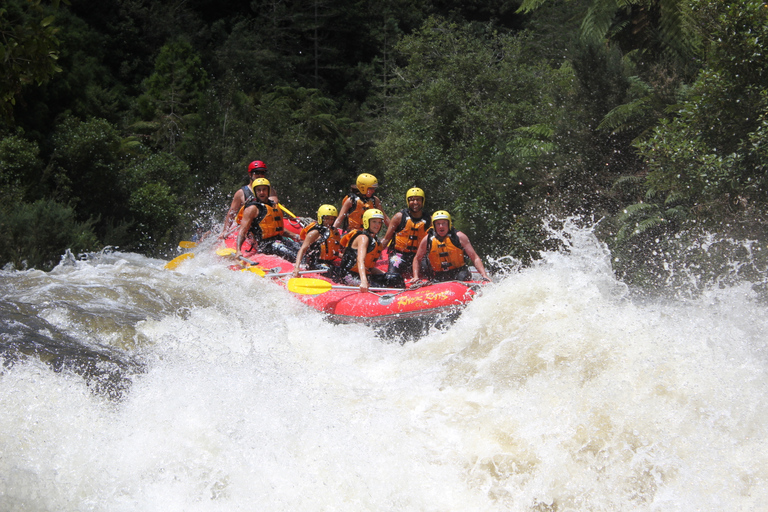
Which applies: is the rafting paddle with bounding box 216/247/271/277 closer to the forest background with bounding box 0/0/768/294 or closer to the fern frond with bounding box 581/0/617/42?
the forest background with bounding box 0/0/768/294

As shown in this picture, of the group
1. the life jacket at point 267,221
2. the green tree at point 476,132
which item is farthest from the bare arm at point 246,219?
the green tree at point 476,132

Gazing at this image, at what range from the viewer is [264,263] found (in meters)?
8.56

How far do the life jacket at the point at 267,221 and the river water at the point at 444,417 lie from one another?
377 centimetres

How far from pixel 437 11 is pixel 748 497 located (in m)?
27.7

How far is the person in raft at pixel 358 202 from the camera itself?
8.90 m

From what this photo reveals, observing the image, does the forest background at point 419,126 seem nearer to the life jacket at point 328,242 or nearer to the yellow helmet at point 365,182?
the yellow helmet at point 365,182

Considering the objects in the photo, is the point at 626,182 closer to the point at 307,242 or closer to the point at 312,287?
the point at 307,242

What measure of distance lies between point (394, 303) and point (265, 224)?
3.39 m

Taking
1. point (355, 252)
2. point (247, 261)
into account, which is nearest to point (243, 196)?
point (247, 261)

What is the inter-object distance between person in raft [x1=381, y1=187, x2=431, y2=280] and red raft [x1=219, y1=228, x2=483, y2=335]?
0.70 m

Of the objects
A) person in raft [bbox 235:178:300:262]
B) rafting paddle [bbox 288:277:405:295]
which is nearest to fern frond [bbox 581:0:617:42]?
person in raft [bbox 235:178:300:262]

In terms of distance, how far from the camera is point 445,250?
696cm

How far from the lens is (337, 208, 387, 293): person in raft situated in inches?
281

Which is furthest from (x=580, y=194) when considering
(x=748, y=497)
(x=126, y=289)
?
(x=748, y=497)
